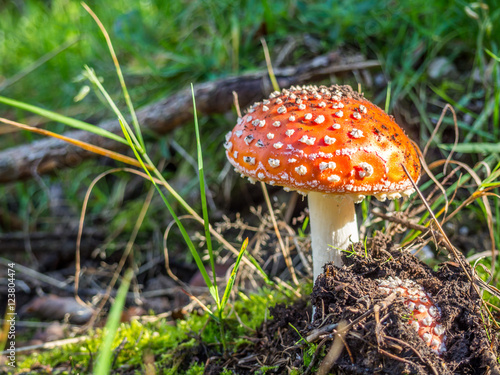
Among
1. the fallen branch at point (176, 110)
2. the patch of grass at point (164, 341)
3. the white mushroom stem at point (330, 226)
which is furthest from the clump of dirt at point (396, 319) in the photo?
the fallen branch at point (176, 110)

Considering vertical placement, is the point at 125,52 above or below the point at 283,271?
above

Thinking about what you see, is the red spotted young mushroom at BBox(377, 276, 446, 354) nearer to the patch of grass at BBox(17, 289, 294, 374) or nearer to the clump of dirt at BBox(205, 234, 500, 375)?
the clump of dirt at BBox(205, 234, 500, 375)

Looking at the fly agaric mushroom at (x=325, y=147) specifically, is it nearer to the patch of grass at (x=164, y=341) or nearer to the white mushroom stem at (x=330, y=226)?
the white mushroom stem at (x=330, y=226)

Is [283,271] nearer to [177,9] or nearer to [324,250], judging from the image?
[324,250]

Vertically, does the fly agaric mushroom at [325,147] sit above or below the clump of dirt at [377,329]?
above

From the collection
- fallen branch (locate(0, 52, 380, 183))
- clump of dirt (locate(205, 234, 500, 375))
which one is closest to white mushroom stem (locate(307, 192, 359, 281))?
clump of dirt (locate(205, 234, 500, 375))

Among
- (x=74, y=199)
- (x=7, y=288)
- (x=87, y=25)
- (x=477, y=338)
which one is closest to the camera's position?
(x=477, y=338)

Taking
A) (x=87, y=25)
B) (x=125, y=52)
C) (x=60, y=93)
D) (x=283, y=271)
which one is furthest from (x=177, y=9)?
(x=283, y=271)
